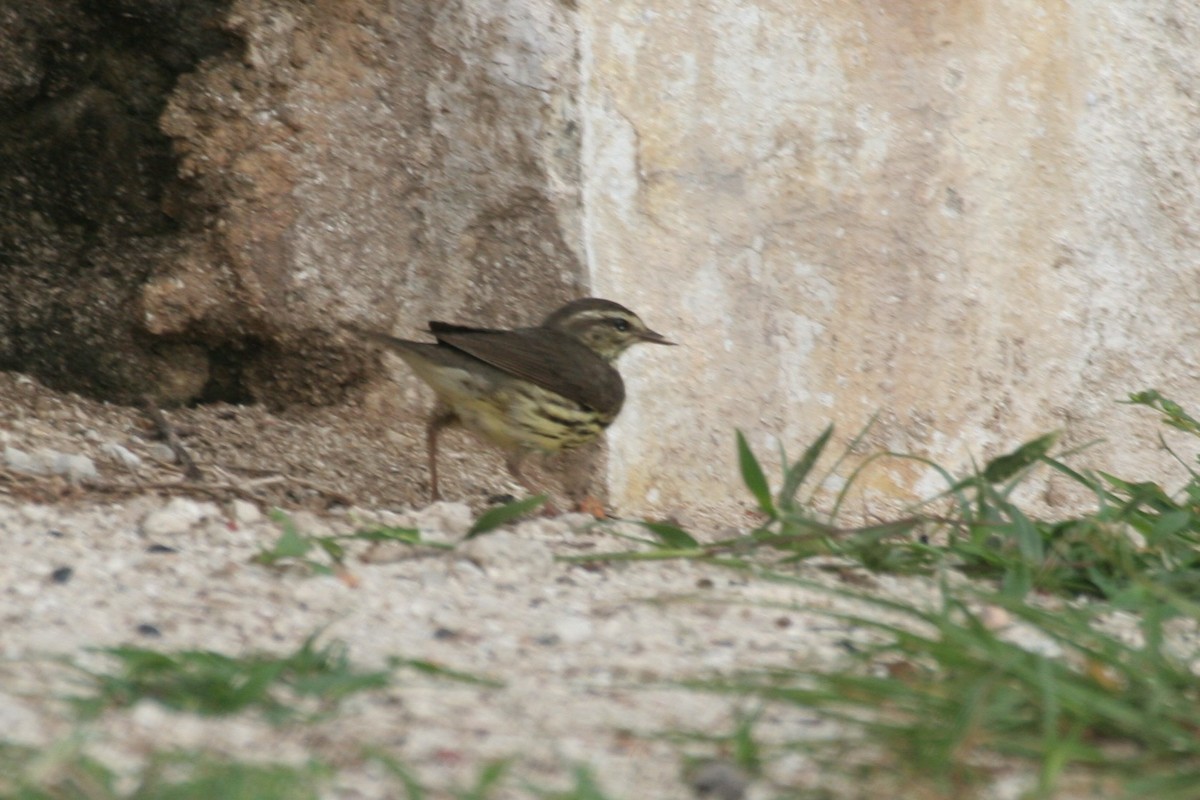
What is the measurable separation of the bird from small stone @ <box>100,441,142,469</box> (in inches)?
37.5

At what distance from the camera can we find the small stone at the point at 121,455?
18.8ft

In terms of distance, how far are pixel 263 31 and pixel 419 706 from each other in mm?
3592

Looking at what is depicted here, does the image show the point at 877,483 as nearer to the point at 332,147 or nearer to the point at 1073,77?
the point at 1073,77

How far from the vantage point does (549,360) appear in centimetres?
617

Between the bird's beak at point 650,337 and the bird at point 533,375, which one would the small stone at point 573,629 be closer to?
the bird at point 533,375

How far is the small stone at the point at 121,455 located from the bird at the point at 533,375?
0.95 metres

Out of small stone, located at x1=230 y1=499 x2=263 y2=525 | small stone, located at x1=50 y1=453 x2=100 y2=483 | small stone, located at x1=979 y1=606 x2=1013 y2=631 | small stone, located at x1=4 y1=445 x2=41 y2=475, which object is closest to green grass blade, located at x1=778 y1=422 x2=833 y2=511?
small stone, located at x1=979 y1=606 x2=1013 y2=631

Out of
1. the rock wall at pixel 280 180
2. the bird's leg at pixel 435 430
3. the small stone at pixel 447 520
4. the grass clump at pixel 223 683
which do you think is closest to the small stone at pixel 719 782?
the grass clump at pixel 223 683

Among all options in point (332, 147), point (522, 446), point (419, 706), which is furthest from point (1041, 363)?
point (419, 706)

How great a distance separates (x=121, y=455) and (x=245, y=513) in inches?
42.8

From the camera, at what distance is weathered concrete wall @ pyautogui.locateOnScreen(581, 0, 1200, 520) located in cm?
632

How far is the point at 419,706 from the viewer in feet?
10.8

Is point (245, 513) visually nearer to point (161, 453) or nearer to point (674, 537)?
point (161, 453)

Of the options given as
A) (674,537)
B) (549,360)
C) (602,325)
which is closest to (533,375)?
(549,360)
